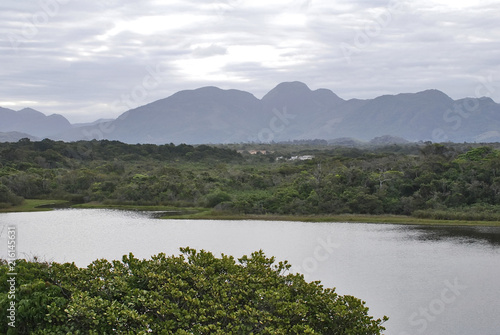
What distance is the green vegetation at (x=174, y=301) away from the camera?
10711mm

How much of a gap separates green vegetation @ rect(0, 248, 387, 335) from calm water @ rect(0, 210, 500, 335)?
5.57 m

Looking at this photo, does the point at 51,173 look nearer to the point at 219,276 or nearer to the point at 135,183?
the point at 135,183

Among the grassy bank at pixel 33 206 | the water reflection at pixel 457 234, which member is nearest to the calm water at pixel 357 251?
the water reflection at pixel 457 234

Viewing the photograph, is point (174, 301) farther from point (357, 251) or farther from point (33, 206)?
point (33, 206)

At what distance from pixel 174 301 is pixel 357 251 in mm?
16430

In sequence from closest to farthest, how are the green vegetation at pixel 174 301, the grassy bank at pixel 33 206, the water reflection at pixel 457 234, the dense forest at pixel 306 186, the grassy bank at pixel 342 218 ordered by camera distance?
the green vegetation at pixel 174 301 < the water reflection at pixel 457 234 < the grassy bank at pixel 342 218 < the dense forest at pixel 306 186 < the grassy bank at pixel 33 206

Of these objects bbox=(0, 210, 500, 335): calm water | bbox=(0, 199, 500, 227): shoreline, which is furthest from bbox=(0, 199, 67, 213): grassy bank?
bbox=(0, 210, 500, 335): calm water

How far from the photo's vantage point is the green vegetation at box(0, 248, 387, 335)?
10.7m

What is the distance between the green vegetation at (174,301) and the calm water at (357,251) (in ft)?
18.3

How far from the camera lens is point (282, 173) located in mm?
56500

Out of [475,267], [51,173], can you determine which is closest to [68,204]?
[51,173]

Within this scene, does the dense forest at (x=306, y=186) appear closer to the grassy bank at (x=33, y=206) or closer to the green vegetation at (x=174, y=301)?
the grassy bank at (x=33, y=206)

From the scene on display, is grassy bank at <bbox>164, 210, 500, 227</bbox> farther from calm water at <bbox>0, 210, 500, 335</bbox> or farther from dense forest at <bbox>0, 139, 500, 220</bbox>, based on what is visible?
calm water at <bbox>0, 210, 500, 335</bbox>

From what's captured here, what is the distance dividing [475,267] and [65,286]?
18.0m
